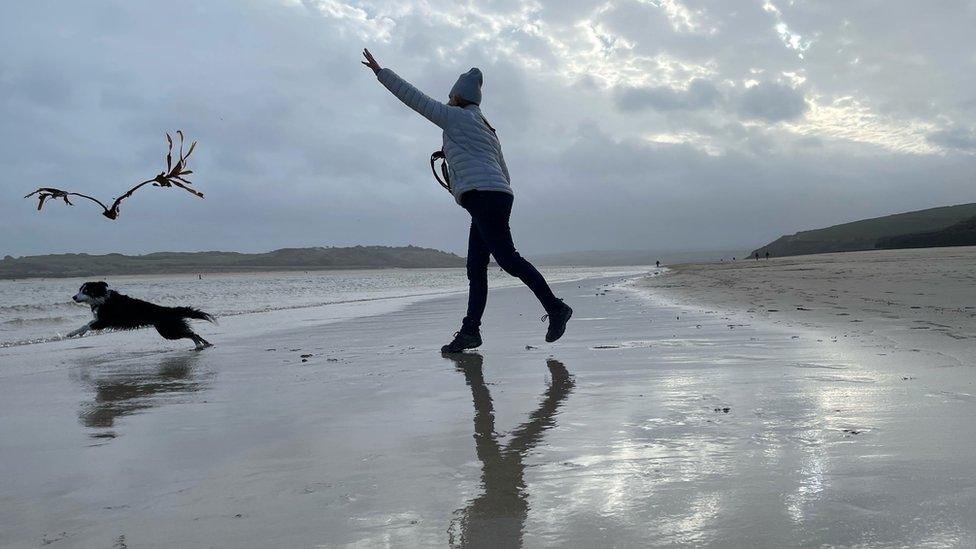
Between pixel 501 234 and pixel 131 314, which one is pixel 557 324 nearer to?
pixel 501 234

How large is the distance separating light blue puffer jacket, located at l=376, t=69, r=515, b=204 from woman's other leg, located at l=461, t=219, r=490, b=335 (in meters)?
0.44

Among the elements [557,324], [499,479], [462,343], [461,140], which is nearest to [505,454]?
[499,479]

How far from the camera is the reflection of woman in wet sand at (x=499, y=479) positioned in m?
1.58

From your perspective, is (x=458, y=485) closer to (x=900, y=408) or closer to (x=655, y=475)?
(x=655, y=475)

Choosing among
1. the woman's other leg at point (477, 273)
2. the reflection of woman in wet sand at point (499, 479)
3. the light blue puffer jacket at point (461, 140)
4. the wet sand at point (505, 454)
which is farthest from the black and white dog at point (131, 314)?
the reflection of woman in wet sand at point (499, 479)

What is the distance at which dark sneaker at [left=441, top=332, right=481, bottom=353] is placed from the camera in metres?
5.14

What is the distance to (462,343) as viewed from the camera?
17.0 feet

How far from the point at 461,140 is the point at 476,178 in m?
0.30

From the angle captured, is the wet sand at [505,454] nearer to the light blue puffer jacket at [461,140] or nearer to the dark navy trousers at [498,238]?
the dark navy trousers at [498,238]

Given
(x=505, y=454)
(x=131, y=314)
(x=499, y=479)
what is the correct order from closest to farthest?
(x=499, y=479)
(x=505, y=454)
(x=131, y=314)

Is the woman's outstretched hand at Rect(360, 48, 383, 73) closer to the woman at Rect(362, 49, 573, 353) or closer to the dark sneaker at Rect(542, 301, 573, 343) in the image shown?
the woman at Rect(362, 49, 573, 353)

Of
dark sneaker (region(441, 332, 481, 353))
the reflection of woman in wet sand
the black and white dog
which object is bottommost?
the reflection of woman in wet sand

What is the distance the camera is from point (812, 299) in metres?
9.54

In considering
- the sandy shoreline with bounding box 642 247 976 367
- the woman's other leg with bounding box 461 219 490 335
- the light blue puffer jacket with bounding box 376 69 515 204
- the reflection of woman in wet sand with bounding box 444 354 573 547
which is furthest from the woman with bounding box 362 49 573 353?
the sandy shoreline with bounding box 642 247 976 367
